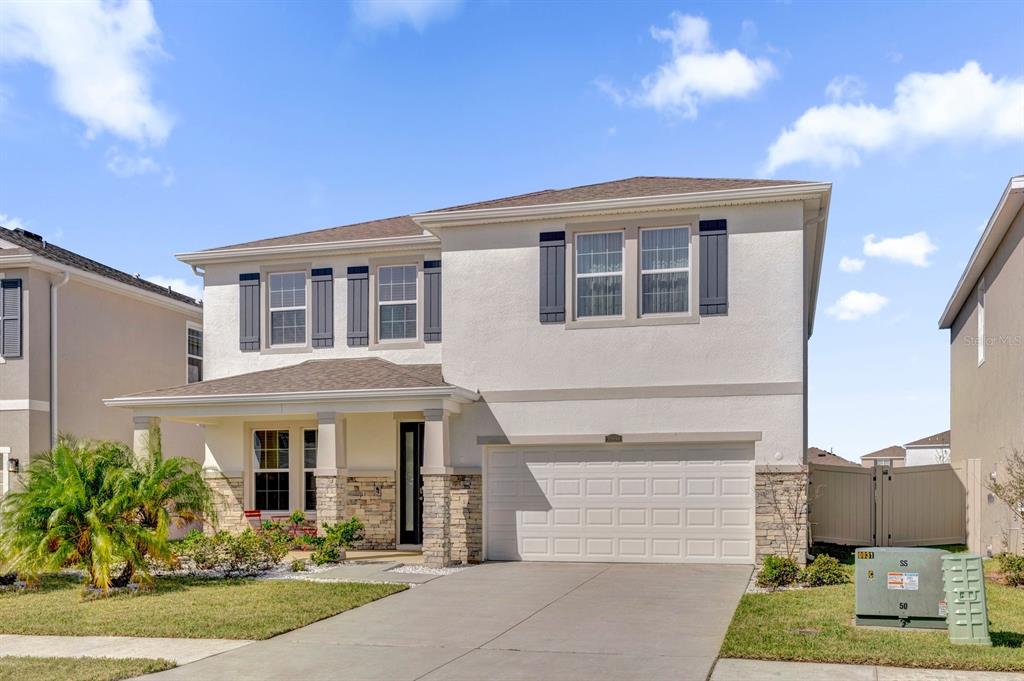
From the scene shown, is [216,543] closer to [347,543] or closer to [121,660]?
[347,543]

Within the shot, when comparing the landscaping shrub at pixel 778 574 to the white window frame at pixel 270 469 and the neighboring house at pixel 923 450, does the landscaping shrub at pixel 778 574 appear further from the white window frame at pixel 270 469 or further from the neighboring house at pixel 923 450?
the neighboring house at pixel 923 450

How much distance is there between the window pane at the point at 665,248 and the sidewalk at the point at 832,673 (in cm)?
862

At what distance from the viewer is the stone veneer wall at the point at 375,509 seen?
18.7 meters

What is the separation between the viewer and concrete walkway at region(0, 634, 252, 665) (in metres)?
9.64

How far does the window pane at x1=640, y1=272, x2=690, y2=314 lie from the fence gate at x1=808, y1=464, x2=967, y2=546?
488 centimetres

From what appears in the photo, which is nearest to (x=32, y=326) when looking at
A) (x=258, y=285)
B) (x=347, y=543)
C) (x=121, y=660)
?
(x=258, y=285)

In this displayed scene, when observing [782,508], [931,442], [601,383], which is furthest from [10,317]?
[931,442]

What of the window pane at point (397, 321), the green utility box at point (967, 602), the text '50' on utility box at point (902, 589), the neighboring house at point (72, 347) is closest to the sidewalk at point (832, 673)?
the green utility box at point (967, 602)

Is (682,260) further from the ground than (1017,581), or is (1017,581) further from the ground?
(682,260)

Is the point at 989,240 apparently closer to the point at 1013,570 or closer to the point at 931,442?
the point at 1013,570

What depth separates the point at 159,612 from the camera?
38.8 feet

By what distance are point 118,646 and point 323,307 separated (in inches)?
410

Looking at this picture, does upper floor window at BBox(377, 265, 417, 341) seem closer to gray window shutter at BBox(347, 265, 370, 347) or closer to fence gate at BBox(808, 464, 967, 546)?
gray window shutter at BBox(347, 265, 370, 347)

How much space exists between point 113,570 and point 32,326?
27.0ft
